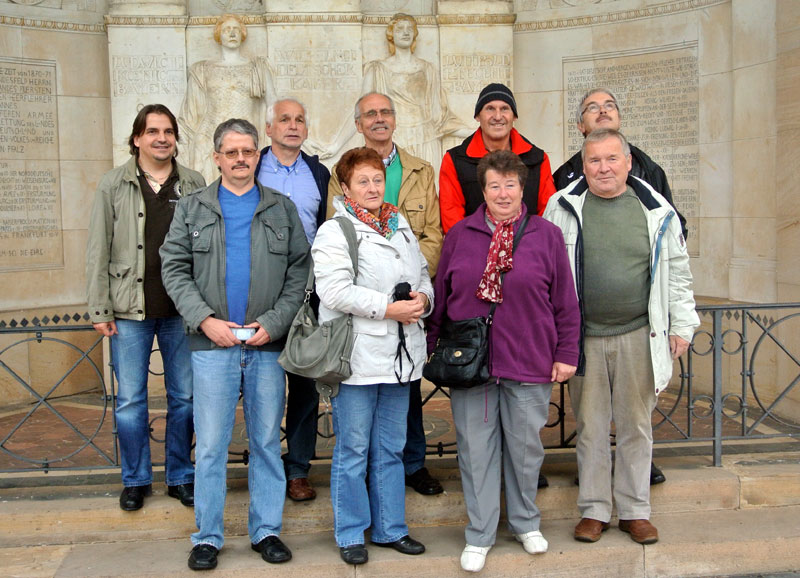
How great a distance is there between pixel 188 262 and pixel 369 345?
946mm

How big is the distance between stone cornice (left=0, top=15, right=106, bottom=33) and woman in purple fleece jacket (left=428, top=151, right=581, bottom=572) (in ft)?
20.1

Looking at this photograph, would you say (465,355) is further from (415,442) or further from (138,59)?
(138,59)

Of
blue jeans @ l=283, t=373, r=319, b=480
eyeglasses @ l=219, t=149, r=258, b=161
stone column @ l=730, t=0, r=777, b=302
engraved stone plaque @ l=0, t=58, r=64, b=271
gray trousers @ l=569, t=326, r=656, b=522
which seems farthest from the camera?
engraved stone plaque @ l=0, t=58, r=64, b=271

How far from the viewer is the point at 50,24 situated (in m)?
8.49

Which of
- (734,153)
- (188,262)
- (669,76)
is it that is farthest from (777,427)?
(188,262)

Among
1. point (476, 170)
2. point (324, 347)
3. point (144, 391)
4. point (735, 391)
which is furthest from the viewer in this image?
point (735, 391)

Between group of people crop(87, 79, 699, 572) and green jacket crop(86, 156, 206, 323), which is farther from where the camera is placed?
green jacket crop(86, 156, 206, 323)

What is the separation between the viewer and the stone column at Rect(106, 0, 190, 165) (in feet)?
27.3

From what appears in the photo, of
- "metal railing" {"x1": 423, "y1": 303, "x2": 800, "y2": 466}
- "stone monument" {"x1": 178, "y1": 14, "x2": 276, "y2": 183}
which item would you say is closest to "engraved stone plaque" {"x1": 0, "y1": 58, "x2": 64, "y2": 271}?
"stone monument" {"x1": 178, "y1": 14, "x2": 276, "y2": 183}

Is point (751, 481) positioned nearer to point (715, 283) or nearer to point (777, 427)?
point (777, 427)

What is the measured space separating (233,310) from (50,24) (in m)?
5.90

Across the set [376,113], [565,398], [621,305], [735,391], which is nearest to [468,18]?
[565,398]

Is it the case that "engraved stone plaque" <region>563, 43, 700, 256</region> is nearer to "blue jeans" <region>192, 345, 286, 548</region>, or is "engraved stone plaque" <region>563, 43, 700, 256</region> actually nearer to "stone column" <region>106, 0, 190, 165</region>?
"stone column" <region>106, 0, 190, 165</region>

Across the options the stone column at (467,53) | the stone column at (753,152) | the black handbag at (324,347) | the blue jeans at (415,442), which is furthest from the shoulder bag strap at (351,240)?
the stone column at (467,53)
